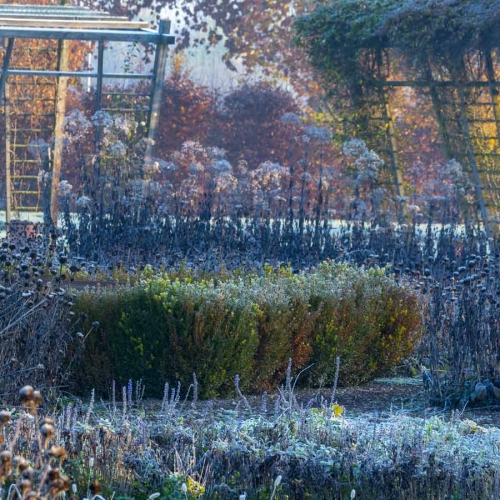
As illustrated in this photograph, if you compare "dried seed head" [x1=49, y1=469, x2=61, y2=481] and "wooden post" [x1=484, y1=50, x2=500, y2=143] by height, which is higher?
"wooden post" [x1=484, y1=50, x2=500, y2=143]

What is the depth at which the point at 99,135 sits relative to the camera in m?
12.6

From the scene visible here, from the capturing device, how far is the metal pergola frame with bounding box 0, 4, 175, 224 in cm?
1297

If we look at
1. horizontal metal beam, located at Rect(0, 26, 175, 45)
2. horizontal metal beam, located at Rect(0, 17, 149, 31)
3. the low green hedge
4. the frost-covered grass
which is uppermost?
horizontal metal beam, located at Rect(0, 17, 149, 31)

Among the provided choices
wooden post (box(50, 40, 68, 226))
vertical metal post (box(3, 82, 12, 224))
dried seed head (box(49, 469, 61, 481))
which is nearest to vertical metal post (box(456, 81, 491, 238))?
wooden post (box(50, 40, 68, 226))

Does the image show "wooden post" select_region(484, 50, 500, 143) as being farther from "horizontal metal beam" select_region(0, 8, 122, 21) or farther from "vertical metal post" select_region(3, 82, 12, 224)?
"vertical metal post" select_region(3, 82, 12, 224)

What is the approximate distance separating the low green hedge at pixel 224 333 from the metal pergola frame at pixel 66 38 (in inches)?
260

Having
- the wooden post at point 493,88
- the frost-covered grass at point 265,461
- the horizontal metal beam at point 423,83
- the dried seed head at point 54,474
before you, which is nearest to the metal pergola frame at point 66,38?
the horizontal metal beam at point 423,83

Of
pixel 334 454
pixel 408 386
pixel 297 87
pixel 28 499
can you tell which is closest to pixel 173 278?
pixel 408 386

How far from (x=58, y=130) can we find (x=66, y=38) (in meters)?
1.88

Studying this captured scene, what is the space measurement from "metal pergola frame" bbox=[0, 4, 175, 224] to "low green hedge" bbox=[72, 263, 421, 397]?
6.62 m

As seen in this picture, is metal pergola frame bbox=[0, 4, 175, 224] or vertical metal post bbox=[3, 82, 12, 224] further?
vertical metal post bbox=[3, 82, 12, 224]

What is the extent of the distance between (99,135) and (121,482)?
9.02 m

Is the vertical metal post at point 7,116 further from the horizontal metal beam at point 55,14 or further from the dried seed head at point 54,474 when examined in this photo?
the dried seed head at point 54,474

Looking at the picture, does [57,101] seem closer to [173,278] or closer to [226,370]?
[173,278]
